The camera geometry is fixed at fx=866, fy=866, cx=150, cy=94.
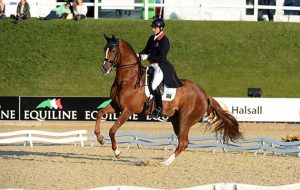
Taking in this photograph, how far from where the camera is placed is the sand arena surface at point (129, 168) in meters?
14.1

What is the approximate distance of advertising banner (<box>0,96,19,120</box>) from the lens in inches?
1104

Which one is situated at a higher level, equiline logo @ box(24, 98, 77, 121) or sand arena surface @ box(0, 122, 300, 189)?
sand arena surface @ box(0, 122, 300, 189)

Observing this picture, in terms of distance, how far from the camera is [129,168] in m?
16.2

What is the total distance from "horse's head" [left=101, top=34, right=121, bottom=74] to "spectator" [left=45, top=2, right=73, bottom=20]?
62.8ft

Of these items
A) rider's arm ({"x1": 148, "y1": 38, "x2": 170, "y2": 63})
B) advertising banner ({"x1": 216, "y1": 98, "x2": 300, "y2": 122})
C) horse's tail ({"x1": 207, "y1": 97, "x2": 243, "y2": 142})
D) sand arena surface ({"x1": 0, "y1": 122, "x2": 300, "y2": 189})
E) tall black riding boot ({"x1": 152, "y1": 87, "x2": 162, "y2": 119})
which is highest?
rider's arm ({"x1": 148, "y1": 38, "x2": 170, "y2": 63})

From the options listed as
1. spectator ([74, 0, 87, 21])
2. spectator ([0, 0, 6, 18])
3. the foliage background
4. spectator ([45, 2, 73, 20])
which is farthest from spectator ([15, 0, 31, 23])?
spectator ([74, 0, 87, 21])

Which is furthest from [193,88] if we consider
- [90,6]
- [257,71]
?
[90,6]

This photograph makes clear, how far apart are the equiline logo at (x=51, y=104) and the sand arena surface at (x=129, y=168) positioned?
6.09m

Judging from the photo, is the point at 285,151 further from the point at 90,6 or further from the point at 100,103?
the point at 90,6

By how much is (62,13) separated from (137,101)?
19.6 metres

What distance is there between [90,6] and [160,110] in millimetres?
21029

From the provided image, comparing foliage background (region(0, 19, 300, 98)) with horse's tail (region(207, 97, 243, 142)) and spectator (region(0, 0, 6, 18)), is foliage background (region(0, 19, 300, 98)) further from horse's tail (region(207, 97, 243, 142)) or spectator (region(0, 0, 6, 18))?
horse's tail (region(207, 97, 243, 142))

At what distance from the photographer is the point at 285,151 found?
1908cm

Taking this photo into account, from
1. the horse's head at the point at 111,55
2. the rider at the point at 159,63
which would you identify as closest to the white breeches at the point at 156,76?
the rider at the point at 159,63
